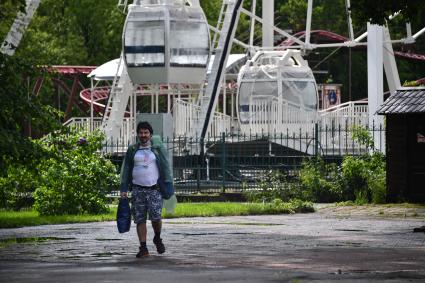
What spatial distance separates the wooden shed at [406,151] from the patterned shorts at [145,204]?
13.9 m

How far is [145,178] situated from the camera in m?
19.2

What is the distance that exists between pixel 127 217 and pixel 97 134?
443 inches

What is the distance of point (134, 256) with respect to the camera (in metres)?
19.0

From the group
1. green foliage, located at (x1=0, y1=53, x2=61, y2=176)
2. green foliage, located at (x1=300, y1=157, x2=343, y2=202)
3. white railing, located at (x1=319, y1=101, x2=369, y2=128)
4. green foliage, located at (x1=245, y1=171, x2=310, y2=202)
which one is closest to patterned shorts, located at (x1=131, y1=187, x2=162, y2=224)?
green foliage, located at (x1=0, y1=53, x2=61, y2=176)

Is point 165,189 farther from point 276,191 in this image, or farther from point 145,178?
point 276,191

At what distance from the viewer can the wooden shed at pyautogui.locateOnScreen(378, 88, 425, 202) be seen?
107ft

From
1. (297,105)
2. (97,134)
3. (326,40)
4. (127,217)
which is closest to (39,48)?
(326,40)

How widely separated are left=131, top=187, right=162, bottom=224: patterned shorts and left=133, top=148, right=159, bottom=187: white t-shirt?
11cm

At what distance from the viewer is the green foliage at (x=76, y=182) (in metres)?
29.1

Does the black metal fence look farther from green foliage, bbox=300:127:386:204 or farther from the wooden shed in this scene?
the wooden shed

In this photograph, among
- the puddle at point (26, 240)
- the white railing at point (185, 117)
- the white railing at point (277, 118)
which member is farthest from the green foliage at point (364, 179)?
the white railing at point (277, 118)

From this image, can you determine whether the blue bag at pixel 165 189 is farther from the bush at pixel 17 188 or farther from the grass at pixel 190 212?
the bush at pixel 17 188

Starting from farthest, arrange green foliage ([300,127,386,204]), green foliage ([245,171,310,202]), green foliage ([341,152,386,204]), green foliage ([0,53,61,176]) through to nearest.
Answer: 1. green foliage ([245,171,310,202])
2. green foliage ([300,127,386,204])
3. green foliage ([341,152,386,204])
4. green foliage ([0,53,61,176])

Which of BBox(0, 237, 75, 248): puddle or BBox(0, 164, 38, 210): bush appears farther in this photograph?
BBox(0, 164, 38, 210): bush
